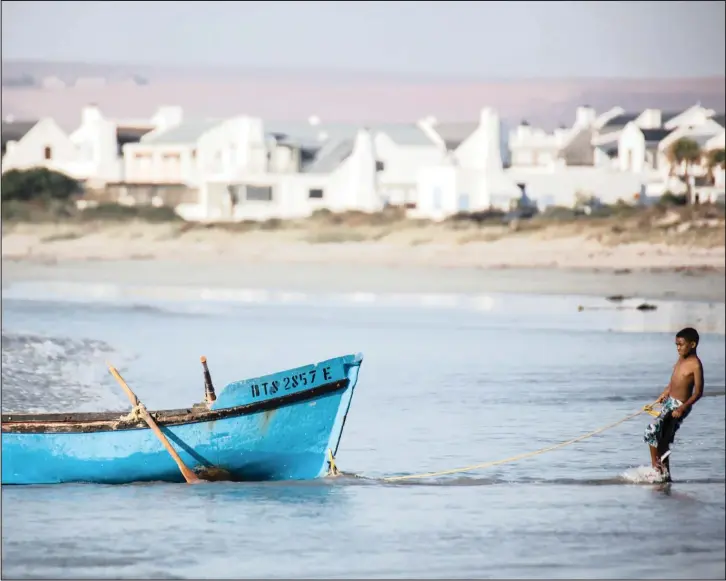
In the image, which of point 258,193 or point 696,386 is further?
point 258,193

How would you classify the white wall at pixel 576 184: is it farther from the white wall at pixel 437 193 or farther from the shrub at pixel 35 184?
the shrub at pixel 35 184

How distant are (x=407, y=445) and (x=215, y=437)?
2701mm

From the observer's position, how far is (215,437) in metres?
9.17

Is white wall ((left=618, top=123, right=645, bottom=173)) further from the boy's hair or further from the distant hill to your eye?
the boy's hair

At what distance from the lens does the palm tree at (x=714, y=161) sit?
1966cm

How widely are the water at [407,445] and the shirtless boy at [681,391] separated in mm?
506

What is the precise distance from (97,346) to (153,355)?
24.3 inches

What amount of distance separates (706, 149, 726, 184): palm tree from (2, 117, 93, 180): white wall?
8.14 metres

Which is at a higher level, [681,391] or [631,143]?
[631,143]

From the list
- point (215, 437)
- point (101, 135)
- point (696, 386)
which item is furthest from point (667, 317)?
point (215, 437)

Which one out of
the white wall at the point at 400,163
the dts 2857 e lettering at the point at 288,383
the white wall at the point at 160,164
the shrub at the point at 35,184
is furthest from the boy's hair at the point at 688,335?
the shrub at the point at 35,184

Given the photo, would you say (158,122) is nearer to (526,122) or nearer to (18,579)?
(526,122)

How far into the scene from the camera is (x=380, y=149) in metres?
20.6

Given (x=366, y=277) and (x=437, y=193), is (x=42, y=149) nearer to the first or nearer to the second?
(x=366, y=277)
